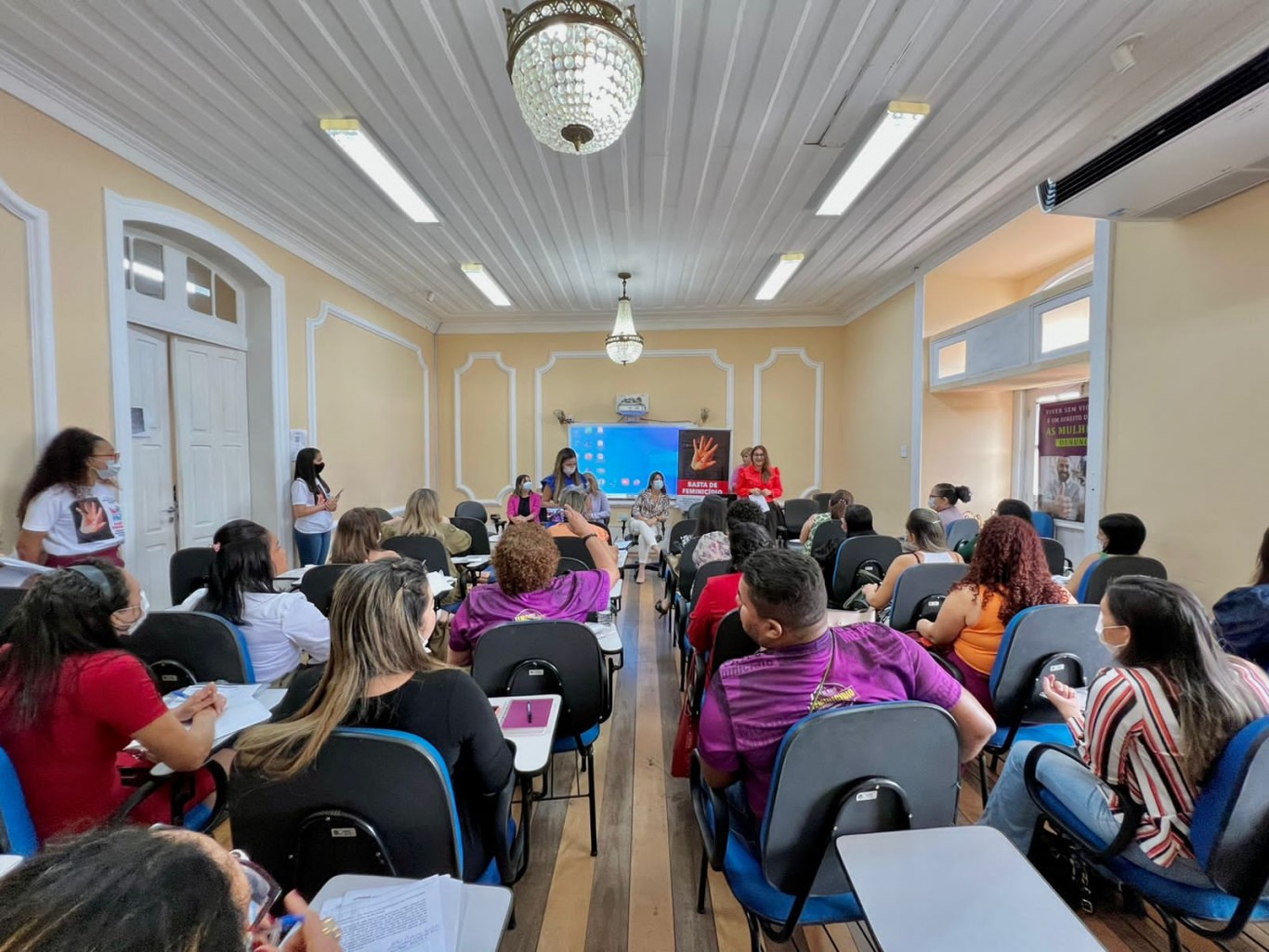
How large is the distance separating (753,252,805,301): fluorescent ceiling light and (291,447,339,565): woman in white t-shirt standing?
469 cm

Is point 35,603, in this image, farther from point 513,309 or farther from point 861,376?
point 861,376

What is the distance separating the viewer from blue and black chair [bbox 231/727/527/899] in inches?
39.8

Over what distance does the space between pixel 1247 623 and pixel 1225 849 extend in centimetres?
92

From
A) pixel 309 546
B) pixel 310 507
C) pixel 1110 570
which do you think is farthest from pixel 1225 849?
pixel 309 546

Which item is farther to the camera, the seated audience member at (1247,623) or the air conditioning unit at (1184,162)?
the air conditioning unit at (1184,162)

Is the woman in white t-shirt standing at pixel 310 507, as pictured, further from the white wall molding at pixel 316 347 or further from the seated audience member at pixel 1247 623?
the seated audience member at pixel 1247 623

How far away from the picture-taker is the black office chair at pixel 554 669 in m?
1.80

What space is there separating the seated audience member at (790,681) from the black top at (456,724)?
1.58 feet

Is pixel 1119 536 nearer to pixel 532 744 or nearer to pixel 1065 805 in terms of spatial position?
pixel 1065 805

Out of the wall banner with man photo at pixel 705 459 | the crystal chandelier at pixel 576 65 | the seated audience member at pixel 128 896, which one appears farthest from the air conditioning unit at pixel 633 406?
the seated audience member at pixel 128 896

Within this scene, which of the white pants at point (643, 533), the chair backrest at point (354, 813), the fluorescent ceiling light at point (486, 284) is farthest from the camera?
the fluorescent ceiling light at point (486, 284)

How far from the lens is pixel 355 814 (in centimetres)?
105

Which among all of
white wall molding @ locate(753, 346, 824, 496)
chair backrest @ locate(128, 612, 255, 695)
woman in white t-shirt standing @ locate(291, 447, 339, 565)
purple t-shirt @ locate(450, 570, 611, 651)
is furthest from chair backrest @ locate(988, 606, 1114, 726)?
white wall molding @ locate(753, 346, 824, 496)

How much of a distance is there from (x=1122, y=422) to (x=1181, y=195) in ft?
4.31
